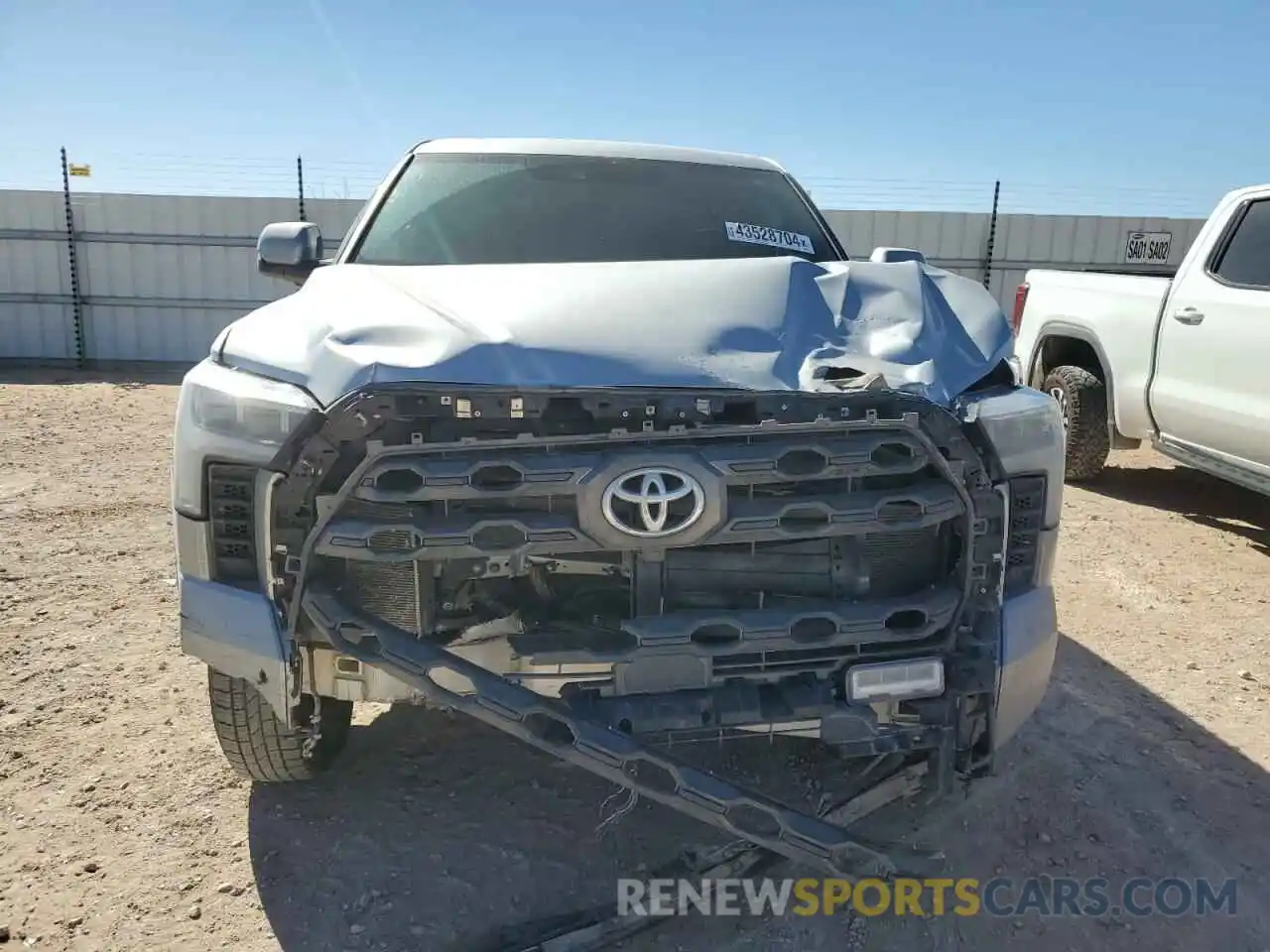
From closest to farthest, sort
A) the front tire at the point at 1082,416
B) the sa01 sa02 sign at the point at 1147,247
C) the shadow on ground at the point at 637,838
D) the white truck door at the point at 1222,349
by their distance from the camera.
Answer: the shadow on ground at the point at 637,838, the white truck door at the point at 1222,349, the front tire at the point at 1082,416, the sa01 sa02 sign at the point at 1147,247

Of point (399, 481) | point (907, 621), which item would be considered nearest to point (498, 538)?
point (399, 481)

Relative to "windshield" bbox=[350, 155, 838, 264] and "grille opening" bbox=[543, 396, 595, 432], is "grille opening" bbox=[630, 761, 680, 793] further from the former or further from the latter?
"windshield" bbox=[350, 155, 838, 264]

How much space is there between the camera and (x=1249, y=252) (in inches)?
201

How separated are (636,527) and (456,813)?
117 cm

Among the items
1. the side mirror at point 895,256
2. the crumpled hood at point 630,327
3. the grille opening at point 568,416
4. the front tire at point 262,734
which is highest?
the side mirror at point 895,256

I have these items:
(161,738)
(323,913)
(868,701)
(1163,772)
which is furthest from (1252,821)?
(161,738)

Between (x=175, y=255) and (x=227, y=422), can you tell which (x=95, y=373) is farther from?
(x=227, y=422)

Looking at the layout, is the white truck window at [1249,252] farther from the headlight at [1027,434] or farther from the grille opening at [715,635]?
the grille opening at [715,635]

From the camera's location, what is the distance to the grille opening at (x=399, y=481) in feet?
6.50

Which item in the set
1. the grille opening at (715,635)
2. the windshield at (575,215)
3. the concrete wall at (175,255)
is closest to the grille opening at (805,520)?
the grille opening at (715,635)

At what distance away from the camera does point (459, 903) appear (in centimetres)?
227

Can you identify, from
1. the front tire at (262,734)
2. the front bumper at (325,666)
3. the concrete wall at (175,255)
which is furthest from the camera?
the concrete wall at (175,255)

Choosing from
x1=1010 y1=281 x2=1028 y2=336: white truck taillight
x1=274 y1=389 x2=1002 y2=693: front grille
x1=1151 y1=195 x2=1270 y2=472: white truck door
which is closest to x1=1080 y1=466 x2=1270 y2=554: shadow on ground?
x1=1151 y1=195 x2=1270 y2=472: white truck door

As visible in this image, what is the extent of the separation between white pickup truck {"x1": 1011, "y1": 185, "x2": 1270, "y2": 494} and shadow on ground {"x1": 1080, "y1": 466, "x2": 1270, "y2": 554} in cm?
35
